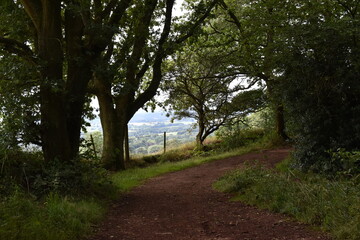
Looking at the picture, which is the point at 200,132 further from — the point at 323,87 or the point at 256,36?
the point at 323,87

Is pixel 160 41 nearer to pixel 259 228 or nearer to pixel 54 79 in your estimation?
pixel 54 79

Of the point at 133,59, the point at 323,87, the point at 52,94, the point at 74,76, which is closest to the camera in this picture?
the point at 52,94

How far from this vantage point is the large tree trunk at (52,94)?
7988 mm

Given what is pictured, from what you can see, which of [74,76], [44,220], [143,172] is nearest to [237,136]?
[143,172]

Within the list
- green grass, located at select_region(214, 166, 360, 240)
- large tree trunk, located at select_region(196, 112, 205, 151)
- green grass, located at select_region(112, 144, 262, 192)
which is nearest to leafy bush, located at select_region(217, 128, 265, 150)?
large tree trunk, located at select_region(196, 112, 205, 151)

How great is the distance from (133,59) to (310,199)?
7.56 metres

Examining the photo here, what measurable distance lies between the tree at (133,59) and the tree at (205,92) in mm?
5636

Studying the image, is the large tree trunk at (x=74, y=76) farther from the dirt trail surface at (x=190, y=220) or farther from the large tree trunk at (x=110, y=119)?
the large tree trunk at (x=110, y=119)

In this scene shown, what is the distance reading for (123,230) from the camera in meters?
5.66

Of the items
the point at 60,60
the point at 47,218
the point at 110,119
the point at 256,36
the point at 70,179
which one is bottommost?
the point at 47,218

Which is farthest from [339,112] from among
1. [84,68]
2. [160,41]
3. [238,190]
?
[84,68]

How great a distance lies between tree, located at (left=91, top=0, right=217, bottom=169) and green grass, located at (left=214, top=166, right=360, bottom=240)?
13.0ft

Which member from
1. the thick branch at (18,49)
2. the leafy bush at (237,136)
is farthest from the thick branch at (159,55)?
the leafy bush at (237,136)

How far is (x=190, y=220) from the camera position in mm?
6262
